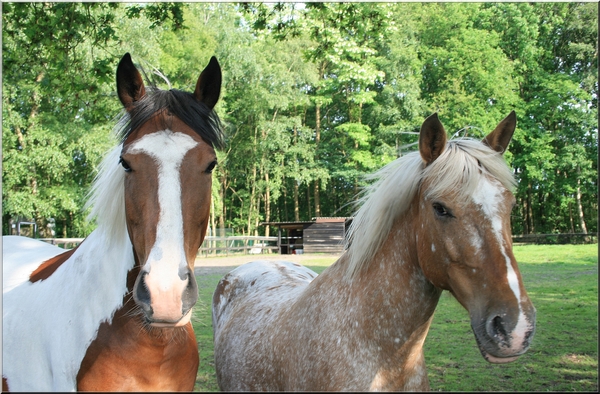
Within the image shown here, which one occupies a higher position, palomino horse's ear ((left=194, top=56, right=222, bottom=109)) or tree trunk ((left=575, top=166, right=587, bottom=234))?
palomino horse's ear ((left=194, top=56, right=222, bottom=109))

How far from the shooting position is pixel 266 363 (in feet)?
9.58

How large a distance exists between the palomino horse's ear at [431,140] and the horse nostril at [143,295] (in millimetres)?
1577

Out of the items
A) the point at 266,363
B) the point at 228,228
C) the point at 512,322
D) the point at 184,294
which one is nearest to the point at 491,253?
the point at 512,322

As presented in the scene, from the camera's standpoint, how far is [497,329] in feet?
6.42

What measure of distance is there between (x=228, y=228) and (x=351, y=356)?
108 feet

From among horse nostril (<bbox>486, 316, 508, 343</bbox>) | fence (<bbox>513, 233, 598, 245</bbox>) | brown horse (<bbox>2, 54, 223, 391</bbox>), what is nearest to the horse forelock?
horse nostril (<bbox>486, 316, 508, 343</bbox>)

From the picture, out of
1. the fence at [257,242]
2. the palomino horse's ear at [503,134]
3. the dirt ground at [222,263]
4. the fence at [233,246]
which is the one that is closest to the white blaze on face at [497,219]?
the palomino horse's ear at [503,134]

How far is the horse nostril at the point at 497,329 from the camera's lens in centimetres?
193

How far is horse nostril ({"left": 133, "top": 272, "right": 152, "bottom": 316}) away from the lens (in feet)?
5.75

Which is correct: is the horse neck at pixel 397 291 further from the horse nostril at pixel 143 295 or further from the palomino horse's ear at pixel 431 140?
the horse nostril at pixel 143 295

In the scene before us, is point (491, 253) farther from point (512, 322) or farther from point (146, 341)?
point (146, 341)

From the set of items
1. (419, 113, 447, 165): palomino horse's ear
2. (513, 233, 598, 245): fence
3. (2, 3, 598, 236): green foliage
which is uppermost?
(2, 3, 598, 236): green foliage

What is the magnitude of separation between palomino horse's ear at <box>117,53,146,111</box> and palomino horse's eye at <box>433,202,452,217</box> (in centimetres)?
175

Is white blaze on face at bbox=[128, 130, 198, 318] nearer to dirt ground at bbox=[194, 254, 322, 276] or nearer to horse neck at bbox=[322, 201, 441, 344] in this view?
horse neck at bbox=[322, 201, 441, 344]
